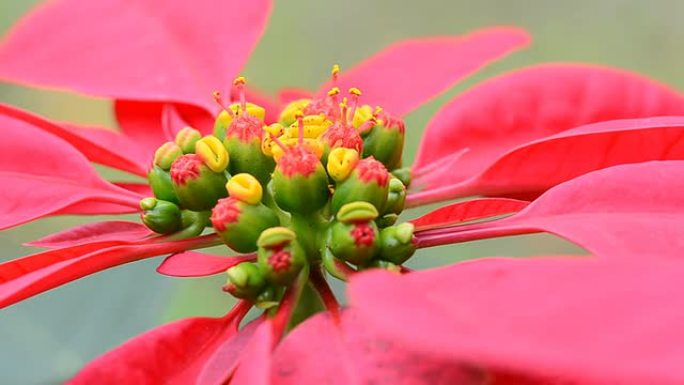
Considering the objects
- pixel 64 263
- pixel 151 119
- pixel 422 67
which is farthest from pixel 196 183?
pixel 422 67

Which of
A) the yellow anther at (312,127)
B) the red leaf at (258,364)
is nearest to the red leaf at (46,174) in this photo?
the yellow anther at (312,127)

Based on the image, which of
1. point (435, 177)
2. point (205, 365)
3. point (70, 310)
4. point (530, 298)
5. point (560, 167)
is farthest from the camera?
point (70, 310)

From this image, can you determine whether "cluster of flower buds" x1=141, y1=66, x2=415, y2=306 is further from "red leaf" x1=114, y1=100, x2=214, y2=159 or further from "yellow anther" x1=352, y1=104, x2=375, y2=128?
"red leaf" x1=114, y1=100, x2=214, y2=159

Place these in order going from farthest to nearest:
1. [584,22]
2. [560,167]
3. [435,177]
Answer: [584,22] → [435,177] → [560,167]

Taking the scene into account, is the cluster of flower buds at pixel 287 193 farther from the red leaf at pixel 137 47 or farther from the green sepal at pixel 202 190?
the red leaf at pixel 137 47

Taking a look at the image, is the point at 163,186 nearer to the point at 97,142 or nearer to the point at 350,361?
the point at 97,142

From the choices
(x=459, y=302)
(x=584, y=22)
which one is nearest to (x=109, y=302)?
(x=459, y=302)

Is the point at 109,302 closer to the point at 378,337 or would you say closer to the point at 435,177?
the point at 435,177
